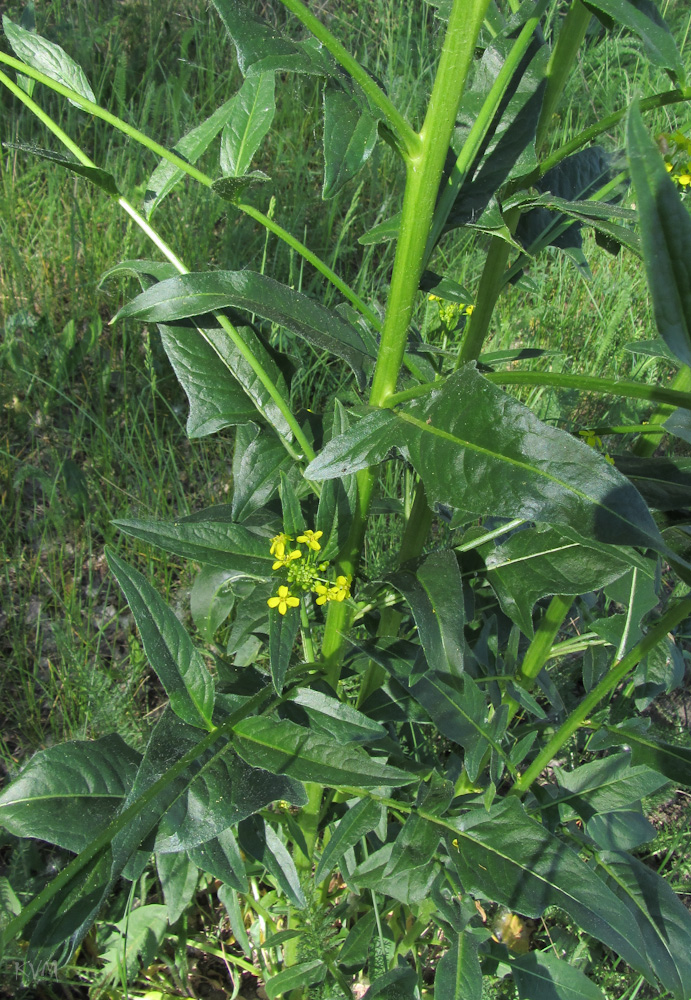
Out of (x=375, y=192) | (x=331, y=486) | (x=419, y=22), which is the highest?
(x=419, y=22)

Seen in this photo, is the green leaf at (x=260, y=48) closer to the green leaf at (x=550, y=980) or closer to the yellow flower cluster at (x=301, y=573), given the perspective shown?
the yellow flower cluster at (x=301, y=573)

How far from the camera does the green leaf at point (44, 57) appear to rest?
1.08 meters

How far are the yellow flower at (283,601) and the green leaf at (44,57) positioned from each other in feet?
2.40

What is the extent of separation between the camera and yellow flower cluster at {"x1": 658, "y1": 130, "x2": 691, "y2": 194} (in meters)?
0.99

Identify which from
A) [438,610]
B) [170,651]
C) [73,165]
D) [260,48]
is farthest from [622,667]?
[73,165]

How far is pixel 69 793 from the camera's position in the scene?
1021mm

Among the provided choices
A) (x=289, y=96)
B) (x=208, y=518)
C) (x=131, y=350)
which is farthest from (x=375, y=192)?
(x=208, y=518)

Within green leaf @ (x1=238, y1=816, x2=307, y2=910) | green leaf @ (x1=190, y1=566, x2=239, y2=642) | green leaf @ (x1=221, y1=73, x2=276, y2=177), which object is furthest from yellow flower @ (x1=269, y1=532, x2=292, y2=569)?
green leaf @ (x1=221, y1=73, x2=276, y2=177)

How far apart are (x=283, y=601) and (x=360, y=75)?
0.62 meters

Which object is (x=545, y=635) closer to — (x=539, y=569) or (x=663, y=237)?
(x=539, y=569)

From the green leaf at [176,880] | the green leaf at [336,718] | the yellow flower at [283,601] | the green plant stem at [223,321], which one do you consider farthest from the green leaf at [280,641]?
the green leaf at [176,880]

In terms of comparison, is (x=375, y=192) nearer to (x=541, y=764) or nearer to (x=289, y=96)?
(x=289, y=96)

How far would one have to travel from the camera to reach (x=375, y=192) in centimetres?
318

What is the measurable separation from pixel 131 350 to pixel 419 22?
2739 mm
